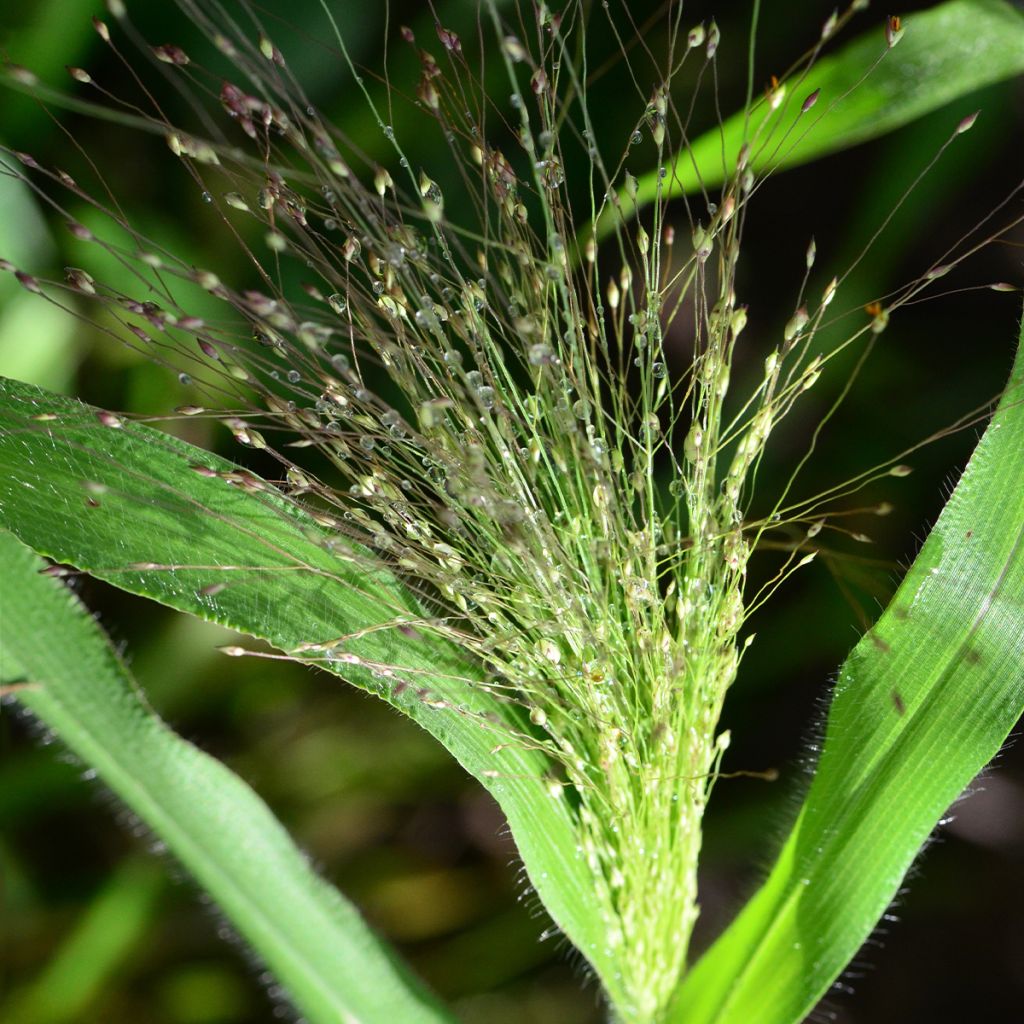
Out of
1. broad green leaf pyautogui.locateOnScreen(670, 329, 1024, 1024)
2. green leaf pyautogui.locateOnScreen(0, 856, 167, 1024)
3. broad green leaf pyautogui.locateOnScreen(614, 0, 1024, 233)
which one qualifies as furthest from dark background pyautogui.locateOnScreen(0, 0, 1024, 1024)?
broad green leaf pyautogui.locateOnScreen(670, 329, 1024, 1024)

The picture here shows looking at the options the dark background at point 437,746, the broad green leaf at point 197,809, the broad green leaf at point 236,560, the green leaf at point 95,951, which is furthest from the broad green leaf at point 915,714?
the green leaf at point 95,951

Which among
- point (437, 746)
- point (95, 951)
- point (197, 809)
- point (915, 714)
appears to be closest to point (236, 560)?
point (197, 809)

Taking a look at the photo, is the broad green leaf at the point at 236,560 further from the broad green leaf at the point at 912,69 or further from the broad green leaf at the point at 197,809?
the broad green leaf at the point at 912,69

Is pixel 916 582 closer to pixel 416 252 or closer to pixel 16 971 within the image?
pixel 416 252

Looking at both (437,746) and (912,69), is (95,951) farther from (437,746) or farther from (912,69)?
(912,69)

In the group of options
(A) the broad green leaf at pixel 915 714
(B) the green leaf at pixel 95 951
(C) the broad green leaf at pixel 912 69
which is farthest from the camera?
(B) the green leaf at pixel 95 951

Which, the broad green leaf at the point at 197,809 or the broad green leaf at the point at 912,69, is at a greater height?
the broad green leaf at the point at 912,69
